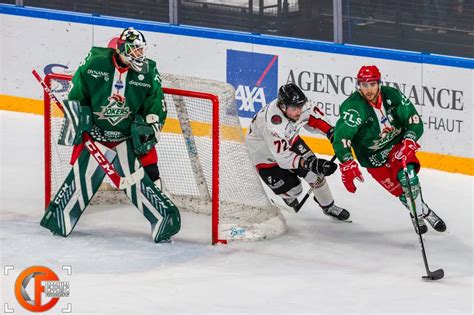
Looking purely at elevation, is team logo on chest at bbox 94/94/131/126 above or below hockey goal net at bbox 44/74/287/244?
above

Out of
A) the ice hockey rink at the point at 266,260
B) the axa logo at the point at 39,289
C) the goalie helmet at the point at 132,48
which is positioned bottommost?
the ice hockey rink at the point at 266,260

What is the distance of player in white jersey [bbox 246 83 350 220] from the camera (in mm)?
8250

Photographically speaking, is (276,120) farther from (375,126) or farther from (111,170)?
(111,170)

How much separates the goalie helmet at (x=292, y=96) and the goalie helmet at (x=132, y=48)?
83 centimetres

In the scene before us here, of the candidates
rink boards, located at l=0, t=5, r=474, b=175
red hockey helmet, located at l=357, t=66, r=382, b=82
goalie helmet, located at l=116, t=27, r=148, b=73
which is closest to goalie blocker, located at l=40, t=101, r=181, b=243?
goalie helmet, located at l=116, t=27, r=148, b=73

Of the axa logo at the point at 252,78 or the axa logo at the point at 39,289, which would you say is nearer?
the axa logo at the point at 39,289

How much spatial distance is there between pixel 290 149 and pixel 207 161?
1.66ft

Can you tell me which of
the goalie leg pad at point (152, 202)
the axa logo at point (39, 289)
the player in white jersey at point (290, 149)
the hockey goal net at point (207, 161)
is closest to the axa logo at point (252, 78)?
the hockey goal net at point (207, 161)

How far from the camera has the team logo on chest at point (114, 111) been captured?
26.6 ft

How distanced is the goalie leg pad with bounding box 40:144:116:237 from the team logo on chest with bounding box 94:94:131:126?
7.5 inches

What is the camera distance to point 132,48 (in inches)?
315

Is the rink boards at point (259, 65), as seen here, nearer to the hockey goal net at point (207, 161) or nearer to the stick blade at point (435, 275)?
the hockey goal net at point (207, 161)

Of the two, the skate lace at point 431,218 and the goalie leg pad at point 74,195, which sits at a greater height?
the goalie leg pad at point 74,195

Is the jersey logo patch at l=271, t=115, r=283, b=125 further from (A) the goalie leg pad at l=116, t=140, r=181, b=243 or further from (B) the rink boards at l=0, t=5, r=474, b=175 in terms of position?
(B) the rink boards at l=0, t=5, r=474, b=175
